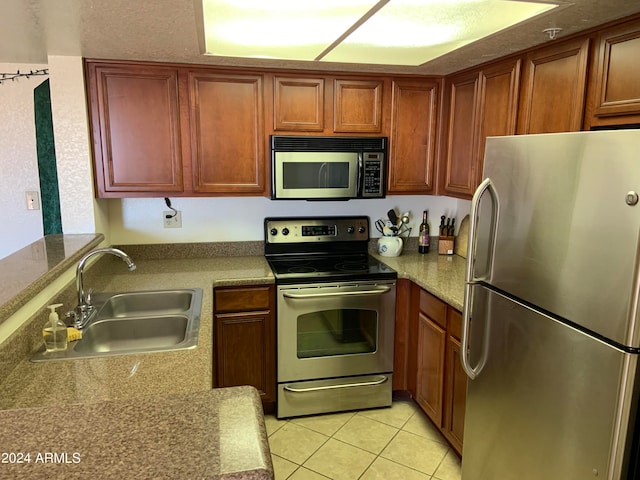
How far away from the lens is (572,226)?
1.39 metres

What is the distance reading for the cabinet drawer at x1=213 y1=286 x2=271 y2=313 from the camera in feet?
8.32

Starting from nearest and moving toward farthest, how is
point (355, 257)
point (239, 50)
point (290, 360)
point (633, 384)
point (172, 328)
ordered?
point (633, 384)
point (172, 328)
point (239, 50)
point (290, 360)
point (355, 257)

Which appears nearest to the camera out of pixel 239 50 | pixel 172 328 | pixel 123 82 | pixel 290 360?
pixel 172 328

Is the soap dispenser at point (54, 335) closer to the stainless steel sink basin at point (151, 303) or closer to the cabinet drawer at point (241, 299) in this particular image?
the stainless steel sink basin at point (151, 303)

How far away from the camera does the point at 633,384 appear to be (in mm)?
→ 1258

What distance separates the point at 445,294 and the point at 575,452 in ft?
3.19

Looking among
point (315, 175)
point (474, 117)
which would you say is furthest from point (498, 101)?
point (315, 175)

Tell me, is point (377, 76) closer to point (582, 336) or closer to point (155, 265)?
point (155, 265)

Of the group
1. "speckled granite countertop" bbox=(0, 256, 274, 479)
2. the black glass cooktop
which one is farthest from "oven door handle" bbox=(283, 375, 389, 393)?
"speckled granite countertop" bbox=(0, 256, 274, 479)

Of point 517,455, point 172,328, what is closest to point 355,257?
point 172,328

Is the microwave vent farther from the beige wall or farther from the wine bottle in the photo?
the beige wall

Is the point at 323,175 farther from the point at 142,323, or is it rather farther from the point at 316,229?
the point at 142,323

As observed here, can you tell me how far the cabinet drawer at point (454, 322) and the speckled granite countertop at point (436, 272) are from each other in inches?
2.2

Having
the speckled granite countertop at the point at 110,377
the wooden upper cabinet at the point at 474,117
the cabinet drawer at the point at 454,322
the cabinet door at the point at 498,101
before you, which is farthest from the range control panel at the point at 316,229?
the speckled granite countertop at the point at 110,377
